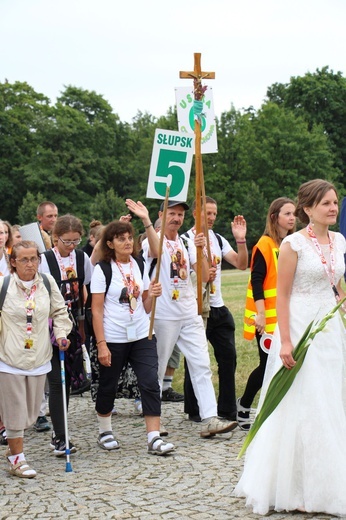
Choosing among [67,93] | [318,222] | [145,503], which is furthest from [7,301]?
[67,93]

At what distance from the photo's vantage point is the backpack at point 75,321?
307 inches

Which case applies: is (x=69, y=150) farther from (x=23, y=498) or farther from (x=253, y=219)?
(x=23, y=498)

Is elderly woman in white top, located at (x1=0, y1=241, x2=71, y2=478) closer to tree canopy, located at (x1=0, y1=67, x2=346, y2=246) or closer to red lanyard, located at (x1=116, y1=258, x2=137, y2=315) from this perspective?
red lanyard, located at (x1=116, y1=258, x2=137, y2=315)

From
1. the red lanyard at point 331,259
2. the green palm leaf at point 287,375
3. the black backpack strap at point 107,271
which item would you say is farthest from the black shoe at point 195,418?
the red lanyard at point 331,259

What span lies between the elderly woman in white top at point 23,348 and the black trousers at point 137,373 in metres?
0.62

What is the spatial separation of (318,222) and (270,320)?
88.2 inches

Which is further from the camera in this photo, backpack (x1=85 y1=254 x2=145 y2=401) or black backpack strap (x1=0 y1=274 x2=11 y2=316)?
backpack (x1=85 y1=254 x2=145 y2=401)

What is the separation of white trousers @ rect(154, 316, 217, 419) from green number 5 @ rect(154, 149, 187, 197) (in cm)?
127

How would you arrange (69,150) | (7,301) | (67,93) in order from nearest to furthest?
(7,301)
(69,150)
(67,93)

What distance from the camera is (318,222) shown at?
5.85 metres

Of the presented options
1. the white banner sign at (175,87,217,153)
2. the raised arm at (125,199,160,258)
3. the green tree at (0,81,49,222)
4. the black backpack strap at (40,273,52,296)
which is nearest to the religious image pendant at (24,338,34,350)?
the black backpack strap at (40,273,52,296)

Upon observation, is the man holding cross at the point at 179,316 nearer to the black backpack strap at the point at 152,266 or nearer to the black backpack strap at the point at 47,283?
the black backpack strap at the point at 152,266

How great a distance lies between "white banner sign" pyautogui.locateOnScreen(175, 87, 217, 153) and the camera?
8.49m

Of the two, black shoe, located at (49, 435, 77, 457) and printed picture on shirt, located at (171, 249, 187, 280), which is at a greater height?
printed picture on shirt, located at (171, 249, 187, 280)
